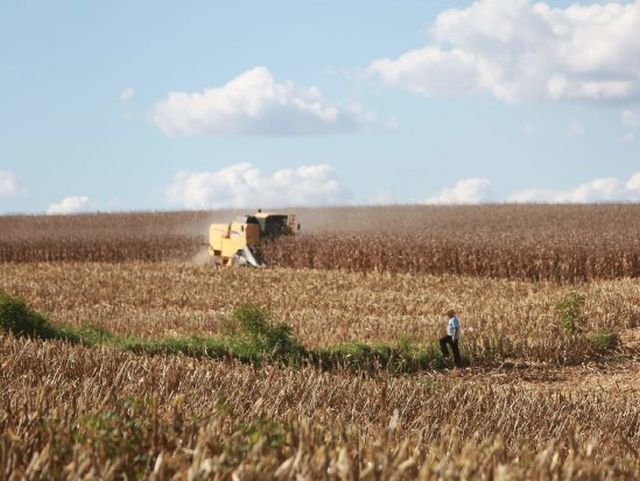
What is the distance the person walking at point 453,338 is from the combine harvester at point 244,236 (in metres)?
17.1

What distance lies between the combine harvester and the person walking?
56.1 feet

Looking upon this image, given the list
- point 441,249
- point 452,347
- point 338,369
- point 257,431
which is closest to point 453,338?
point 452,347

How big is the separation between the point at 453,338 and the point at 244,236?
1843 centimetres

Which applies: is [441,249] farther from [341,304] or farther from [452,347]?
[452,347]

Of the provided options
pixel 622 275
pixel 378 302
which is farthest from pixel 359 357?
pixel 622 275

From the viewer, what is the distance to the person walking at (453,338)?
1661 centimetres

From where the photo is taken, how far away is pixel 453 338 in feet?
55.0

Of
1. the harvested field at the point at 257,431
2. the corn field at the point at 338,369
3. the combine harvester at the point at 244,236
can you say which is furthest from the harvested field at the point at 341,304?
the harvested field at the point at 257,431

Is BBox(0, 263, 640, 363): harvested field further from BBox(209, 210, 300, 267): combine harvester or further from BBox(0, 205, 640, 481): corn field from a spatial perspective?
BBox(209, 210, 300, 267): combine harvester

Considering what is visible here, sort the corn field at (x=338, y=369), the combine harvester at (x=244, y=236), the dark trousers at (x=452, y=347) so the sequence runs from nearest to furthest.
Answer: the corn field at (x=338, y=369)
the dark trousers at (x=452, y=347)
the combine harvester at (x=244, y=236)

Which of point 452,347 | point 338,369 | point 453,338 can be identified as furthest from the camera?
point 452,347

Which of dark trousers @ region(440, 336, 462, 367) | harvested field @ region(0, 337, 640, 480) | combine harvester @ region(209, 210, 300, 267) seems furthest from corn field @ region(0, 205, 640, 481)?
combine harvester @ region(209, 210, 300, 267)

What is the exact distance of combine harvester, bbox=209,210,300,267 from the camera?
34375mm

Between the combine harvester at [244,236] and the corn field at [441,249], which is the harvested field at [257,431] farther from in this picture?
the combine harvester at [244,236]
